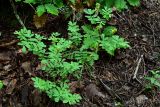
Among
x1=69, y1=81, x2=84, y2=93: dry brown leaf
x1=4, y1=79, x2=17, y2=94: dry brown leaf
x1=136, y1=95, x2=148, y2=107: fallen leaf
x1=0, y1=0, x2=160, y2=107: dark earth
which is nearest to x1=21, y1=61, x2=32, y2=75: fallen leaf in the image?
x1=0, y1=0, x2=160, y2=107: dark earth

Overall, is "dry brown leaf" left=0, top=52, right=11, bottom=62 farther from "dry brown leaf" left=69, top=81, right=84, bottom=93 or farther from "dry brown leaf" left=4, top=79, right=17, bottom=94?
"dry brown leaf" left=69, top=81, right=84, bottom=93

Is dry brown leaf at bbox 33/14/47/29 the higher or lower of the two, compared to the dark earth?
higher

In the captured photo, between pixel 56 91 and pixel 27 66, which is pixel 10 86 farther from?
pixel 56 91

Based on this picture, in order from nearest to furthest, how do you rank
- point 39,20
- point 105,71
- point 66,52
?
point 66,52
point 105,71
point 39,20

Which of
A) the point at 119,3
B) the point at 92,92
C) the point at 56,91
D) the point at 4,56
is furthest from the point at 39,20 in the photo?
the point at 56,91

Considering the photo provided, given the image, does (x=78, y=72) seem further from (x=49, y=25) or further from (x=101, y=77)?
(x=49, y=25)

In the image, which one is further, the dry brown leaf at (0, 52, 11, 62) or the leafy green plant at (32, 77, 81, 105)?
the dry brown leaf at (0, 52, 11, 62)

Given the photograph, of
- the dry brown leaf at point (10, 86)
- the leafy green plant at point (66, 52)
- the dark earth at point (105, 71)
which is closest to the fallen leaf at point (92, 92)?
the dark earth at point (105, 71)

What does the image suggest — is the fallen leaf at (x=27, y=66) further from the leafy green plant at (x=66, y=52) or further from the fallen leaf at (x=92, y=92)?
the fallen leaf at (x=92, y=92)
